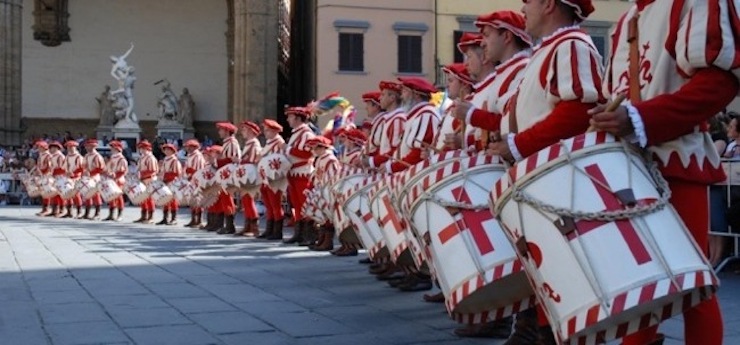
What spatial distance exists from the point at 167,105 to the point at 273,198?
2351 cm

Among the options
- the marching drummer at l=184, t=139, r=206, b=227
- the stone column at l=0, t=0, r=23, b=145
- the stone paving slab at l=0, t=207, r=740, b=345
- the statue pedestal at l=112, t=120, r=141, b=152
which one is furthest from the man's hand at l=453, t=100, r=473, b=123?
the stone column at l=0, t=0, r=23, b=145

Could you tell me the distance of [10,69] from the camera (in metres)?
34.7

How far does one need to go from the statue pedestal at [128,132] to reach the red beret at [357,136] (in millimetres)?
24352

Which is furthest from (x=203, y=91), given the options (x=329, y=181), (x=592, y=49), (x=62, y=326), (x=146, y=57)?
(x=592, y=49)

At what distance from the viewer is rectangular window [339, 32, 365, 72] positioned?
34.5 metres

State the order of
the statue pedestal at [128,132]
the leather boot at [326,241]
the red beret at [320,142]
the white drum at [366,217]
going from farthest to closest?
the statue pedestal at [128,132]
the red beret at [320,142]
the leather boot at [326,241]
the white drum at [366,217]

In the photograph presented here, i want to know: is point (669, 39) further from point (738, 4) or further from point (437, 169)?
point (437, 169)

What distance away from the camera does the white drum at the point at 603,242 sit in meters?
3.07

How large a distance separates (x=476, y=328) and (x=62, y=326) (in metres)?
2.62

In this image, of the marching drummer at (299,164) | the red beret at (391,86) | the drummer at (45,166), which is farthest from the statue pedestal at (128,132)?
the red beret at (391,86)

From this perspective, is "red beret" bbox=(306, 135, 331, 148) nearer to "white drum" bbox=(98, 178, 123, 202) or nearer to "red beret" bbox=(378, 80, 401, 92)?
"red beret" bbox=(378, 80, 401, 92)

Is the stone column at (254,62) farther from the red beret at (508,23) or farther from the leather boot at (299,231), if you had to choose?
the red beret at (508,23)

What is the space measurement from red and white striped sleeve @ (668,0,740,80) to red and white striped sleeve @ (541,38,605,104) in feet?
2.33

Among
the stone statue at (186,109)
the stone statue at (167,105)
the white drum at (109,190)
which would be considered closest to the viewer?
the white drum at (109,190)
